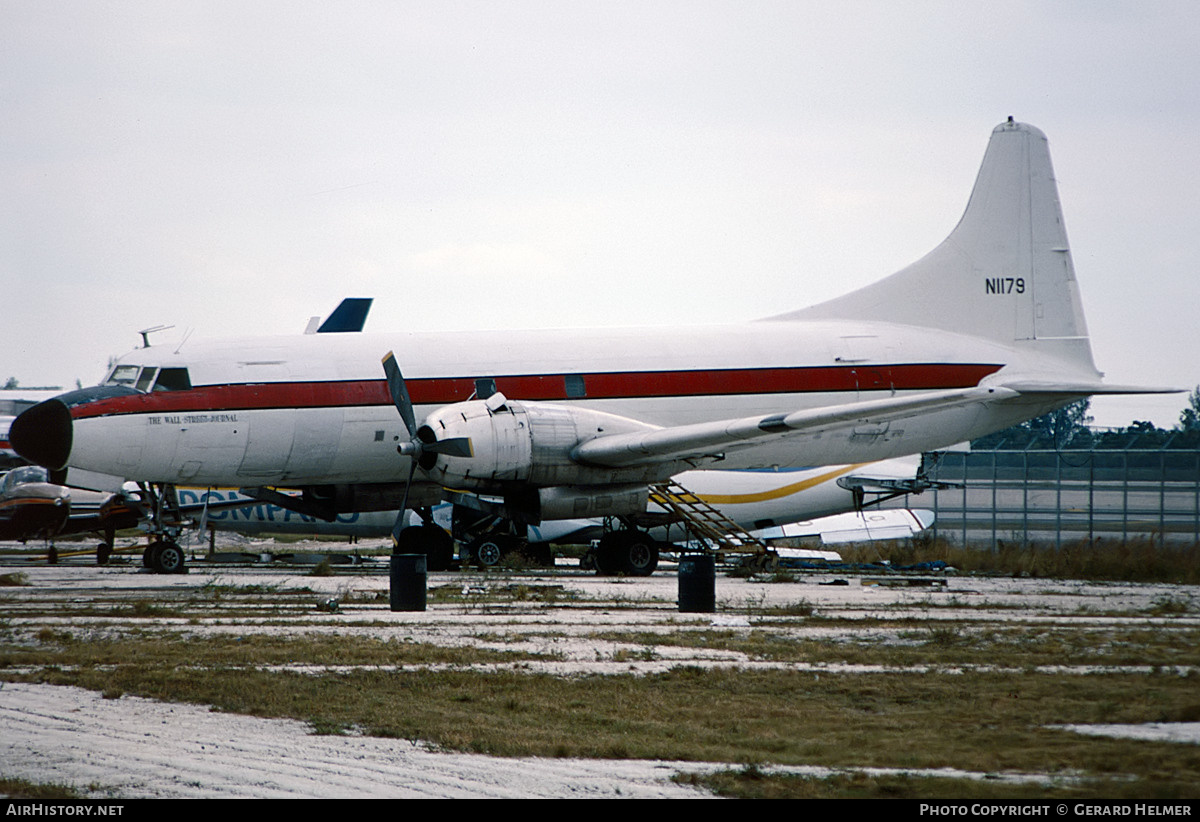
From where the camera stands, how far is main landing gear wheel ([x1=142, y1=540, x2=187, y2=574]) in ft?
86.2

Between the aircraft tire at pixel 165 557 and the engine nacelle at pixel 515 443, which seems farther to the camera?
the aircraft tire at pixel 165 557

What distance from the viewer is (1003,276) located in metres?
29.7

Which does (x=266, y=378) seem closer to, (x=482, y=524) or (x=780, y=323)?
(x=482, y=524)

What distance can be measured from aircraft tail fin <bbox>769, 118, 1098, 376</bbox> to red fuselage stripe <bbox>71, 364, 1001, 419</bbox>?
1.81m

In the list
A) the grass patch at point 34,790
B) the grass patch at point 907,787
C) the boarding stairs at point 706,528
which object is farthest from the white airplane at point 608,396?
the grass patch at point 907,787

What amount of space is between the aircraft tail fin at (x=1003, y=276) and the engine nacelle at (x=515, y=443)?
305 inches

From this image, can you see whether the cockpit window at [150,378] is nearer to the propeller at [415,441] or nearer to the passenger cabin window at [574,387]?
the propeller at [415,441]

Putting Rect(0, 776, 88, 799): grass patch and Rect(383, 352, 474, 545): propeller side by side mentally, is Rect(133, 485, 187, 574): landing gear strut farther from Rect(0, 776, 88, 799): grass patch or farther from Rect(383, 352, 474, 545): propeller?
Rect(0, 776, 88, 799): grass patch

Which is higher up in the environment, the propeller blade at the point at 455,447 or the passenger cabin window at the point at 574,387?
the passenger cabin window at the point at 574,387

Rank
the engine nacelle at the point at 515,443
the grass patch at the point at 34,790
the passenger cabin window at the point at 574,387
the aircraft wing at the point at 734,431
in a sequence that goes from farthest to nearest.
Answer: the passenger cabin window at the point at 574,387, the aircraft wing at the point at 734,431, the engine nacelle at the point at 515,443, the grass patch at the point at 34,790

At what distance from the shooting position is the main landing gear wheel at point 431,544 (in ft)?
91.2

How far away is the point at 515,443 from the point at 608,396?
365 centimetres

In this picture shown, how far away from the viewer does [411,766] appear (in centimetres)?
776

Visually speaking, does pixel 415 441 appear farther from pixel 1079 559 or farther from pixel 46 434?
pixel 1079 559
